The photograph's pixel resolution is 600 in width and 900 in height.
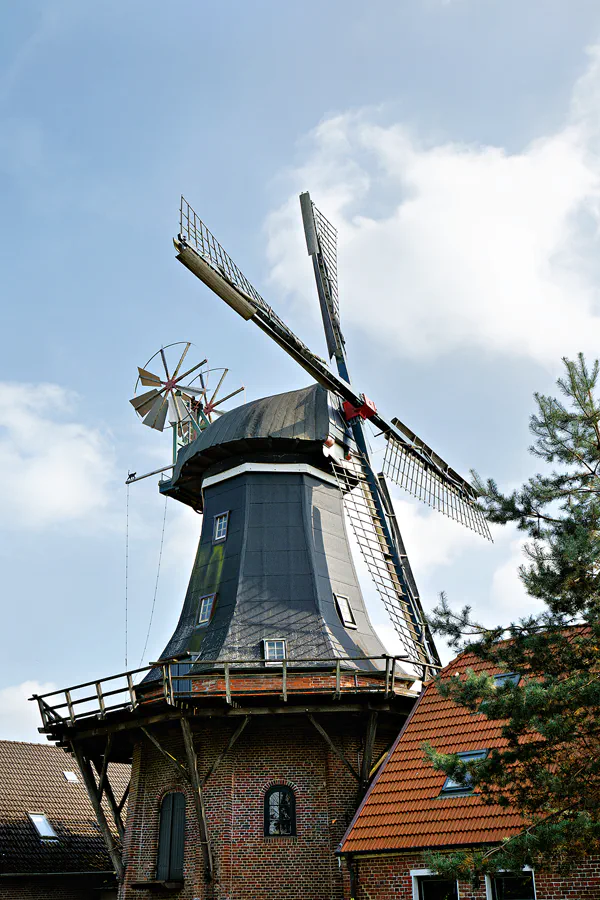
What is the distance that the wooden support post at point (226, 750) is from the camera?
12.4m

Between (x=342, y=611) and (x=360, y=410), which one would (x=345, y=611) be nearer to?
(x=342, y=611)

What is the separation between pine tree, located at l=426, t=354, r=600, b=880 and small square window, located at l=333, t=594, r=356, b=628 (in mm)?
6055

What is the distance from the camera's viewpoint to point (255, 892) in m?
12.1

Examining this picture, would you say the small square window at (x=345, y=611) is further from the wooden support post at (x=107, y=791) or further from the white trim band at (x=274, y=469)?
the wooden support post at (x=107, y=791)

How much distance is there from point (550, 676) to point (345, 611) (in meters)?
7.10

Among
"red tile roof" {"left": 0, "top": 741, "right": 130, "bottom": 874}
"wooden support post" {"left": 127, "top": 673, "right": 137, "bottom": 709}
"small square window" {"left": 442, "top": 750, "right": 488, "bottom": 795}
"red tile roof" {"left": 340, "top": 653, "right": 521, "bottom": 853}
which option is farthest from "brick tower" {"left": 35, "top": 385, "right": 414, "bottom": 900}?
"red tile roof" {"left": 0, "top": 741, "right": 130, "bottom": 874}

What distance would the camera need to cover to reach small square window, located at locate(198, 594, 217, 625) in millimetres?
14530

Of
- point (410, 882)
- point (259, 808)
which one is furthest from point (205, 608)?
point (410, 882)

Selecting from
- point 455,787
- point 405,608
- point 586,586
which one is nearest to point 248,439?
point 405,608

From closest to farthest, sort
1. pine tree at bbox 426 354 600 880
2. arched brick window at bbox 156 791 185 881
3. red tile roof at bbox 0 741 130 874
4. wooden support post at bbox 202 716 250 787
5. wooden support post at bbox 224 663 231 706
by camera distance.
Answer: pine tree at bbox 426 354 600 880
wooden support post at bbox 224 663 231 706
wooden support post at bbox 202 716 250 787
arched brick window at bbox 156 791 185 881
red tile roof at bbox 0 741 130 874

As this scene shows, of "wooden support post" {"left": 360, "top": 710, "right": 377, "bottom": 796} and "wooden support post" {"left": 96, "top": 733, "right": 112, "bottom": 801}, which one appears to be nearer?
"wooden support post" {"left": 360, "top": 710, "right": 377, "bottom": 796}

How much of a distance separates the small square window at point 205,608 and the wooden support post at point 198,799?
2.27 m

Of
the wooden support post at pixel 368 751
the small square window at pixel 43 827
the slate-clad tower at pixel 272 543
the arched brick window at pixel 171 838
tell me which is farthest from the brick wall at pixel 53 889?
the wooden support post at pixel 368 751

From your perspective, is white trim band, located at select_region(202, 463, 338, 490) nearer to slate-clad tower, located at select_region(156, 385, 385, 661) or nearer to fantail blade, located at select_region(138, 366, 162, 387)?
slate-clad tower, located at select_region(156, 385, 385, 661)
